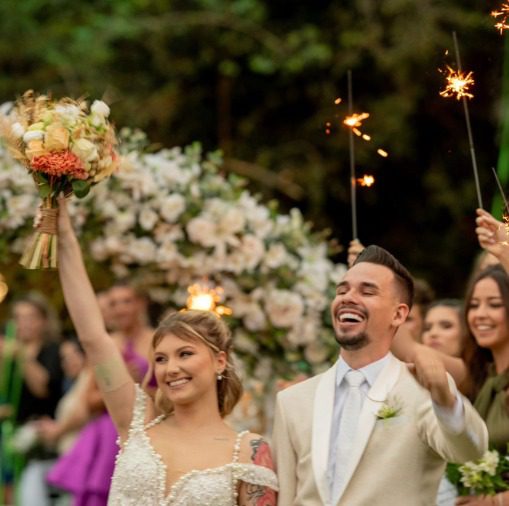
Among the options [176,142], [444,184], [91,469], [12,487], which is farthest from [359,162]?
[91,469]

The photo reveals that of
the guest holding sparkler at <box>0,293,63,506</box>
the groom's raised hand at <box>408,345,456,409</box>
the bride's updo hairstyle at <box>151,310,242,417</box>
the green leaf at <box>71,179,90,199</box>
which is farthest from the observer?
the guest holding sparkler at <box>0,293,63,506</box>

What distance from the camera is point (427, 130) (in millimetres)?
16797

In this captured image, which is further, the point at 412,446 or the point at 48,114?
the point at 48,114

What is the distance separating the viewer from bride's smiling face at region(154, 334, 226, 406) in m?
5.98

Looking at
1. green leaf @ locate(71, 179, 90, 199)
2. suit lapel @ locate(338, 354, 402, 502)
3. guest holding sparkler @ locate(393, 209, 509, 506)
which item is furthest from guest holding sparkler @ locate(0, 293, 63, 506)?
suit lapel @ locate(338, 354, 402, 502)

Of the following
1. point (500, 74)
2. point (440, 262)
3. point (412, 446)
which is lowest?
point (412, 446)

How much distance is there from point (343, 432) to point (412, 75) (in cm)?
1089

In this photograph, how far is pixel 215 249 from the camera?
910 centimetres

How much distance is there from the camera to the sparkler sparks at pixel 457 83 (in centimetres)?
588

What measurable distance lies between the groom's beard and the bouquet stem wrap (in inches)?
50.6

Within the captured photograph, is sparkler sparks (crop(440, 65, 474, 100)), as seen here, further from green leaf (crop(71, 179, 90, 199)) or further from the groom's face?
green leaf (crop(71, 179, 90, 199))

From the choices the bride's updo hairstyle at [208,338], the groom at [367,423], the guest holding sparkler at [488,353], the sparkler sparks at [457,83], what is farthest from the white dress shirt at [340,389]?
the sparkler sparks at [457,83]

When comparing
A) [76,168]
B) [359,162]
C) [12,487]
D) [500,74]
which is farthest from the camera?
[359,162]

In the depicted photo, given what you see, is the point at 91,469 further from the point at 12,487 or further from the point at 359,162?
the point at 359,162
